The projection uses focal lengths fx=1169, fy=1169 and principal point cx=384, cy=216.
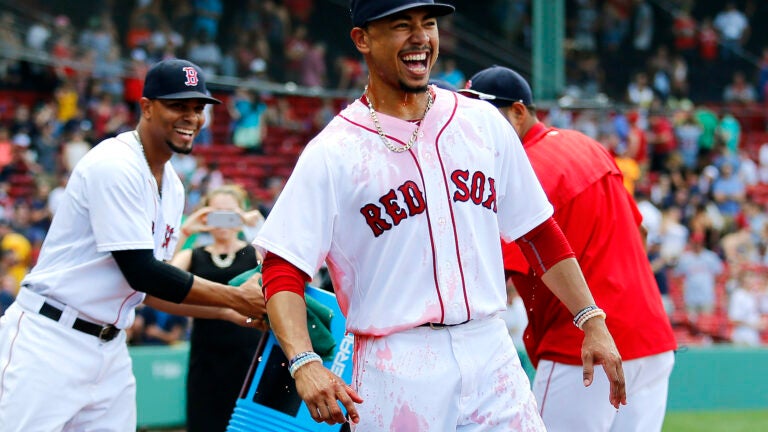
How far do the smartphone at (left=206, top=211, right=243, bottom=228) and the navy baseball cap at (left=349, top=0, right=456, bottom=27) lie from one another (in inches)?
111

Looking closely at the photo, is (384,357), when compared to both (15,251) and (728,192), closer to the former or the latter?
(15,251)

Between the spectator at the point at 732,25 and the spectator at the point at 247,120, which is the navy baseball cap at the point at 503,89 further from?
the spectator at the point at 732,25

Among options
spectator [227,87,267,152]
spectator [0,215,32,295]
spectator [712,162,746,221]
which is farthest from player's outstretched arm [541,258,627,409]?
spectator [712,162,746,221]

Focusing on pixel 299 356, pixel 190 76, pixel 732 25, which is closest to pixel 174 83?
pixel 190 76

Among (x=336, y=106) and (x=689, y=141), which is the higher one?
(x=336, y=106)

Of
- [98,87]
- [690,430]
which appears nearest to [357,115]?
[690,430]

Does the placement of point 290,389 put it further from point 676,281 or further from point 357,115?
point 676,281

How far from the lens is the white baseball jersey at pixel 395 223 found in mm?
3797

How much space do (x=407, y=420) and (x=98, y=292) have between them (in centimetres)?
182

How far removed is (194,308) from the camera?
5.69 meters

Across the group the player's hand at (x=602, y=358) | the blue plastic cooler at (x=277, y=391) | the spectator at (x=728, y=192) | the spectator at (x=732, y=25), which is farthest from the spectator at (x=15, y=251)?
the spectator at (x=732, y=25)

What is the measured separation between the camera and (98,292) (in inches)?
197

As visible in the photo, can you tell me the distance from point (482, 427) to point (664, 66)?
21.1 meters

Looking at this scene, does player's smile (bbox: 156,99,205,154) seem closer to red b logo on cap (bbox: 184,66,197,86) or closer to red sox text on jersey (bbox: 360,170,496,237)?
red b logo on cap (bbox: 184,66,197,86)
